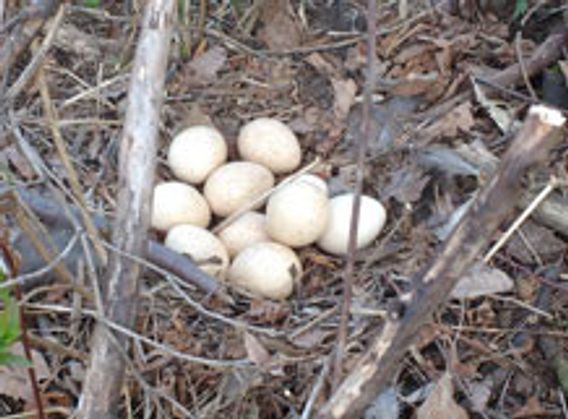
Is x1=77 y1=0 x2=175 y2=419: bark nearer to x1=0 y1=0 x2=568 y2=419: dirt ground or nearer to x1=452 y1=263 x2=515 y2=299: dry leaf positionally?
x1=0 y1=0 x2=568 y2=419: dirt ground

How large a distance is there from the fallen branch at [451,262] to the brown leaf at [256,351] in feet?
1.44

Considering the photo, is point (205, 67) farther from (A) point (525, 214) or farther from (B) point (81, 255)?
(A) point (525, 214)

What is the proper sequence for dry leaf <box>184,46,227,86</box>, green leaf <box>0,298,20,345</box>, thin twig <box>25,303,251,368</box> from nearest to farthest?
1. green leaf <box>0,298,20,345</box>
2. thin twig <box>25,303,251,368</box>
3. dry leaf <box>184,46,227,86</box>

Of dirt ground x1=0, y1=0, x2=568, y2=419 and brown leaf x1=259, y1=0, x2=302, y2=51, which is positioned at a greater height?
brown leaf x1=259, y1=0, x2=302, y2=51

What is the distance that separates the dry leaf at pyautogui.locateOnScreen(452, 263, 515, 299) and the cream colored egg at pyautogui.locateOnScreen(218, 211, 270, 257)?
0.47 meters

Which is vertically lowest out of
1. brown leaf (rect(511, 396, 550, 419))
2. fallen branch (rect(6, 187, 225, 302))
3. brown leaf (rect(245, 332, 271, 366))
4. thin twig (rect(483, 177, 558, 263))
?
brown leaf (rect(511, 396, 550, 419))

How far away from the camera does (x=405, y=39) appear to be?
2.67 metres

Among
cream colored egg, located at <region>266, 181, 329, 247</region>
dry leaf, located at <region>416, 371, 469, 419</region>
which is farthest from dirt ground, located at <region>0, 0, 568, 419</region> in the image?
cream colored egg, located at <region>266, 181, 329, 247</region>

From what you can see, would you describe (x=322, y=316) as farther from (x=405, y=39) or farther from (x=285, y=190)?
(x=405, y=39)

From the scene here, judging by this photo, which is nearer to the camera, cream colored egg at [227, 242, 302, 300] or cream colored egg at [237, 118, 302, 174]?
cream colored egg at [227, 242, 302, 300]

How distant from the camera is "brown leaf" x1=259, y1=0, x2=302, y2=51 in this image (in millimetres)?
2723

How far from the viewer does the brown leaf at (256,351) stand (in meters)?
1.81

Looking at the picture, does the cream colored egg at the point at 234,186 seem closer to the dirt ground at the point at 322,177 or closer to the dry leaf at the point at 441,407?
the dirt ground at the point at 322,177

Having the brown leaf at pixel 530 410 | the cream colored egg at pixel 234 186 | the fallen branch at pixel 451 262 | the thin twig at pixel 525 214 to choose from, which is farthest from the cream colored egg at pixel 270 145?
the fallen branch at pixel 451 262
